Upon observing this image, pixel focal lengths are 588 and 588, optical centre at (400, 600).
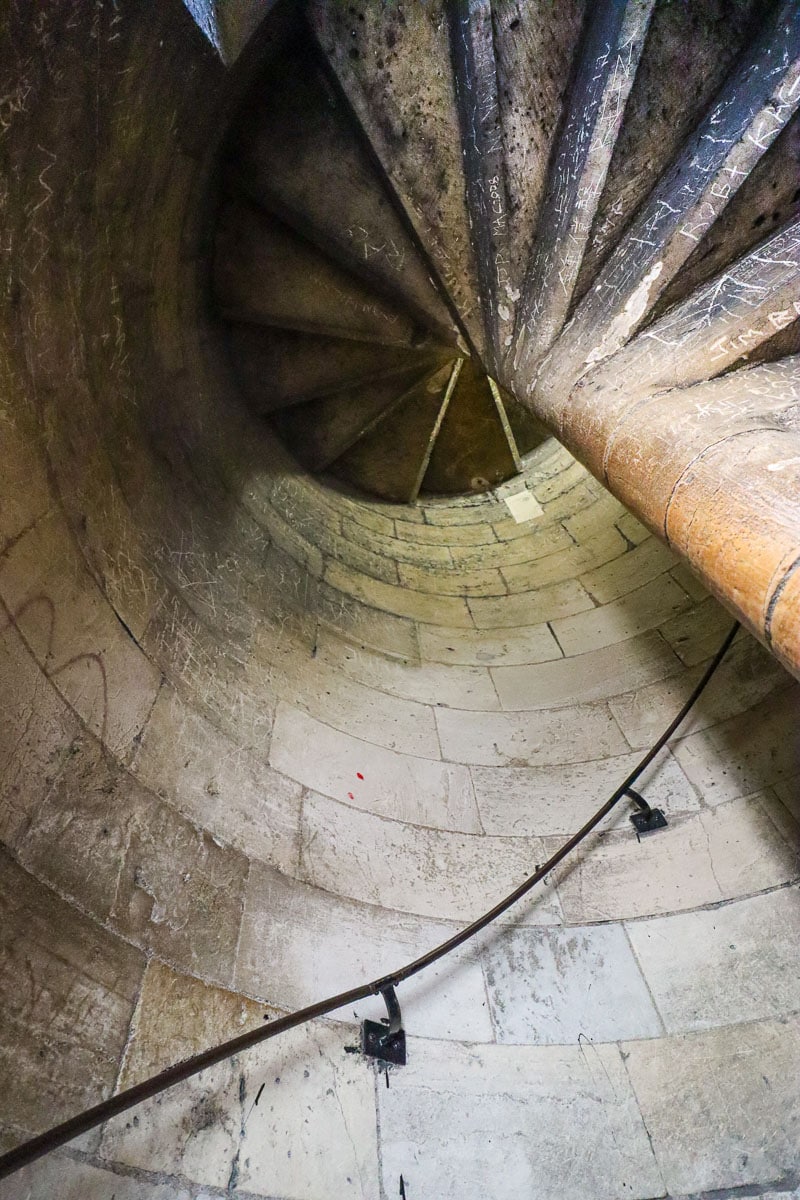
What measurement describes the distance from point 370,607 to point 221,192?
244cm

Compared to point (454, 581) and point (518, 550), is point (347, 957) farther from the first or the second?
point (518, 550)

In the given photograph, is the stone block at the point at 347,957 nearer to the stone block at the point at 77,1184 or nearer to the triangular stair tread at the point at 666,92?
the stone block at the point at 77,1184

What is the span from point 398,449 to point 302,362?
1.11 m

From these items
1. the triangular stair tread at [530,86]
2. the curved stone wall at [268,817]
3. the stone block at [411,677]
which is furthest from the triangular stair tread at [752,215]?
the stone block at [411,677]

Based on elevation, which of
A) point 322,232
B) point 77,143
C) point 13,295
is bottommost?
point 13,295

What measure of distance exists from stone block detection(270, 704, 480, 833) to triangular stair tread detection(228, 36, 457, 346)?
2315mm

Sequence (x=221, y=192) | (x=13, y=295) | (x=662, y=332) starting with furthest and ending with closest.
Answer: (x=221, y=192) < (x=662, y=332) < (x=13, y=295)

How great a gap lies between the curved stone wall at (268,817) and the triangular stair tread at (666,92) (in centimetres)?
173

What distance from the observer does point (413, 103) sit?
109 inches

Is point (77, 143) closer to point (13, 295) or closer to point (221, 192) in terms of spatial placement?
point (13, 295)

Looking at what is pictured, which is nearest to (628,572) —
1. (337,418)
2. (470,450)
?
(470,450)

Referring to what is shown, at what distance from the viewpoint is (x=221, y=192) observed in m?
3.24

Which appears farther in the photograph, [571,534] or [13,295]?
[571,534]

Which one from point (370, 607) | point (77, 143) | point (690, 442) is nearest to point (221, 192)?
point (77, 143)
